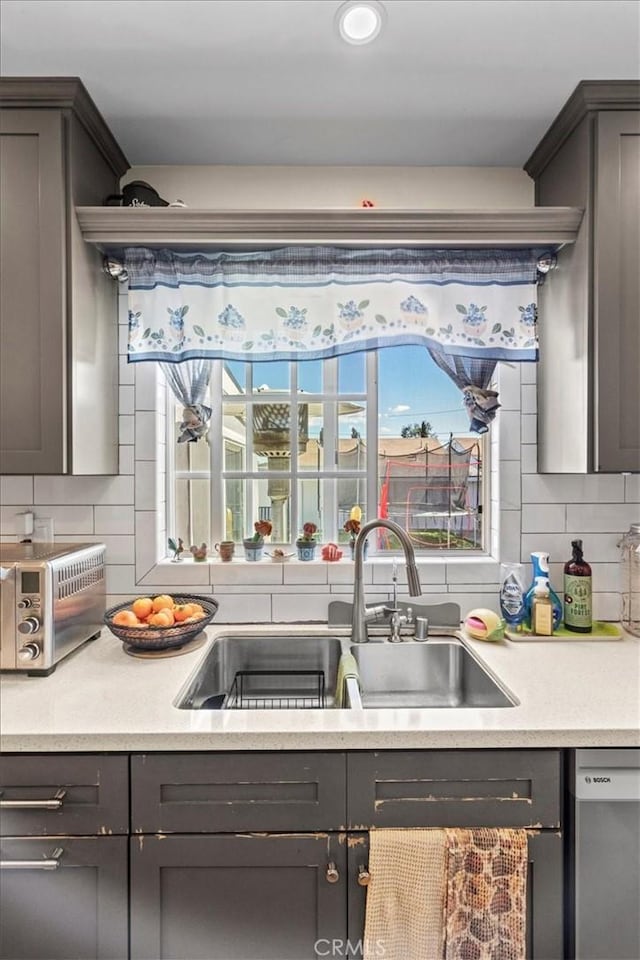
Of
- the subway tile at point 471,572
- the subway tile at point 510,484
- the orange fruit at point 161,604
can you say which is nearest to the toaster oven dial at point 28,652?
the orange fruit at point 161,604

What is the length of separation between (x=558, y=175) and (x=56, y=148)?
1.50 meters

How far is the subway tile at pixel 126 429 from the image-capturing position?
190 cm

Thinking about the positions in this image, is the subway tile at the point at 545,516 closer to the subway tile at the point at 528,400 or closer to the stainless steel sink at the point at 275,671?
the subway tile at the point at 528,400

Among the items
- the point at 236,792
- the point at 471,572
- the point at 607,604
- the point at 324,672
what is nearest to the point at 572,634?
the point at 607,604

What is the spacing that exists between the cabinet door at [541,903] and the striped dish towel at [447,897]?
3 cm

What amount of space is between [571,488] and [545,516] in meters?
0.13

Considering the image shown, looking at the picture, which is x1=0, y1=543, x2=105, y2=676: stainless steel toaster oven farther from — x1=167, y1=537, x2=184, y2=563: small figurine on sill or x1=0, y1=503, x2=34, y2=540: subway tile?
x1=167, y1=537, x2=184, y2=563: small figurine on sill

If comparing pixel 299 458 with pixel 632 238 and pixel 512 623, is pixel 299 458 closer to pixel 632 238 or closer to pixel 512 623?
pixel 512 623

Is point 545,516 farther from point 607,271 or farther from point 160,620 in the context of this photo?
point 160,620

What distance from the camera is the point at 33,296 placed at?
1.51 m

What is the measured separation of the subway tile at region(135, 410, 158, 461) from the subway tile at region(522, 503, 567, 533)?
1323 millimetres

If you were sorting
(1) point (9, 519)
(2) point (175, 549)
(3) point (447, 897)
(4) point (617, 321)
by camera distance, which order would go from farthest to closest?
(2) point (175, 549)
(1) point (9, 519)
(4) point (617, 321)
(3) point (447, 897)

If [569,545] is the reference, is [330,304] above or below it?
above

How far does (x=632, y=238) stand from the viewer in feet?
5.12
